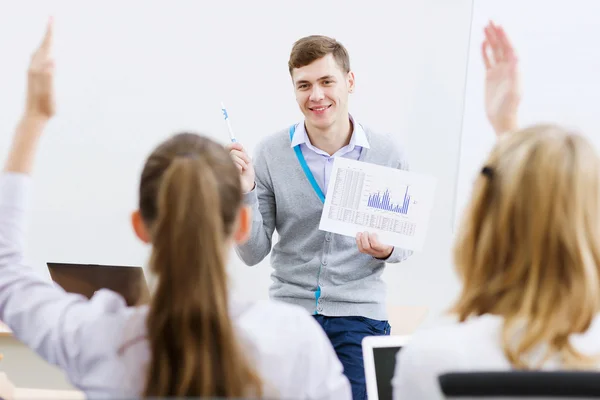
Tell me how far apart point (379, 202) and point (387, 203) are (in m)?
0.03

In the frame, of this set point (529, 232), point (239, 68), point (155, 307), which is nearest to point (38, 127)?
point (155, 307)

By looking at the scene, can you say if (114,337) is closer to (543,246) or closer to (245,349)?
(245,349)

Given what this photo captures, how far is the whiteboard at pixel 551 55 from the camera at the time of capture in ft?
10.9

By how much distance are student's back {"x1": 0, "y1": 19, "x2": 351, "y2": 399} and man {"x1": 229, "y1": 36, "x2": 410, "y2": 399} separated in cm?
111

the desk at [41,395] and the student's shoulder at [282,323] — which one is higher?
the student's shoulder at [282,323]

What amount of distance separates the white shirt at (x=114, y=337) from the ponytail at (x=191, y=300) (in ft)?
0.14

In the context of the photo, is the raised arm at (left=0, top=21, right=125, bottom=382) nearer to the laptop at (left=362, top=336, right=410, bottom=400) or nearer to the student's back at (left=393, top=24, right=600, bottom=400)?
the student's back at (left=393, top=24, right=600, bottom=400)

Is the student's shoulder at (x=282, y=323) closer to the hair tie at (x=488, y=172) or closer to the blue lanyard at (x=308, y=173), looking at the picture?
the hair tie at (x=488, y=172)

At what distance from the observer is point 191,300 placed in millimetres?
1118

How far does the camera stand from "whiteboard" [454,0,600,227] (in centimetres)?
332

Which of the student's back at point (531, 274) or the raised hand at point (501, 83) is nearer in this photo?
the student's back at point (531, 274)

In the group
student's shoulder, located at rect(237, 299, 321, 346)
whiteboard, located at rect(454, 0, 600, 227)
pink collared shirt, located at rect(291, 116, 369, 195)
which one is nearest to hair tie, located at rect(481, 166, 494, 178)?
student's shoulder, located at rect(237, 299, 321, 346)

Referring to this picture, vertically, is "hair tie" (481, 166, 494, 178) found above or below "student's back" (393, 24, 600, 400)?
above

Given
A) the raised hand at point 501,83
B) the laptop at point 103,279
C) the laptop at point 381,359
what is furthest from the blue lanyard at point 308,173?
the raised hand at point 501,83
